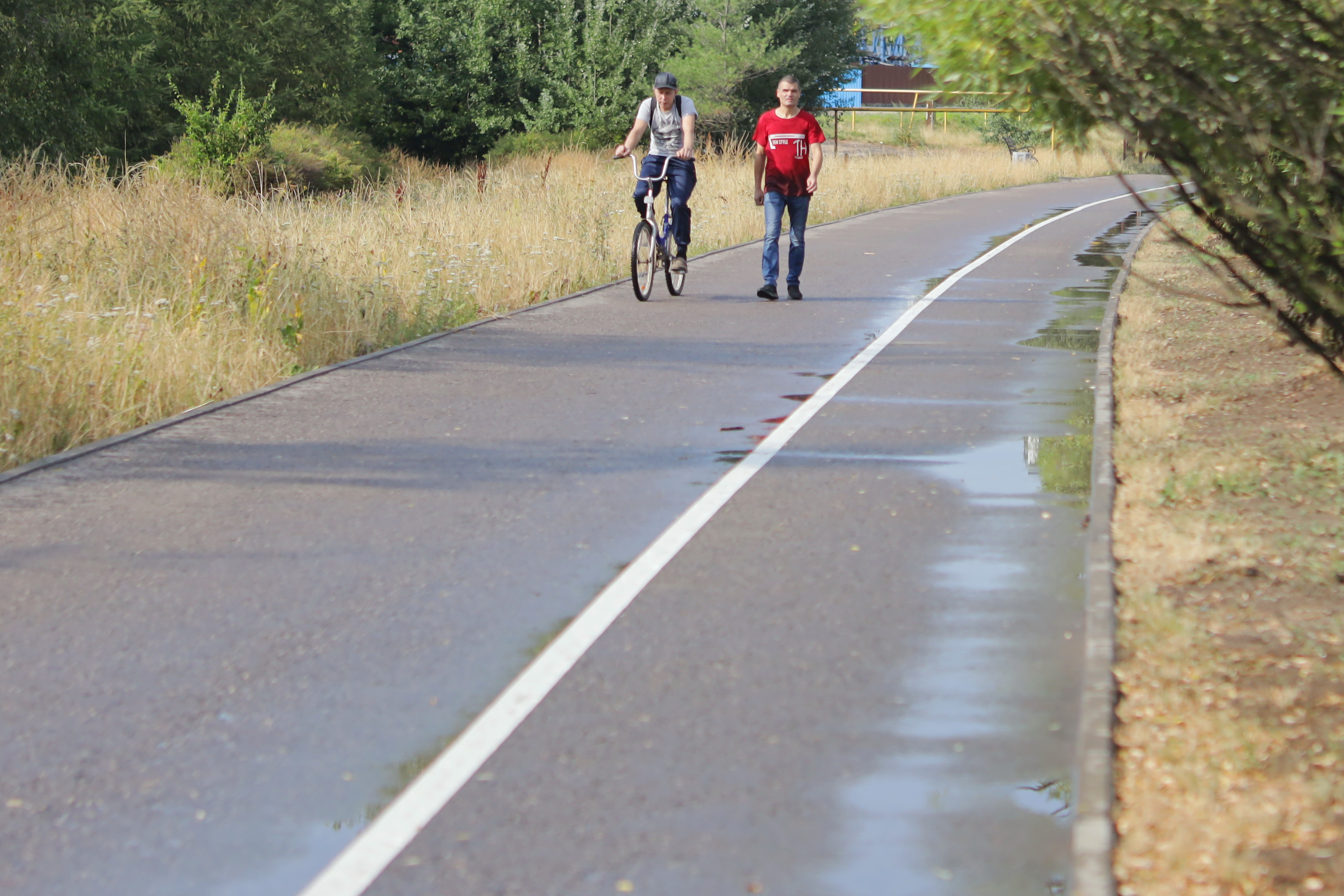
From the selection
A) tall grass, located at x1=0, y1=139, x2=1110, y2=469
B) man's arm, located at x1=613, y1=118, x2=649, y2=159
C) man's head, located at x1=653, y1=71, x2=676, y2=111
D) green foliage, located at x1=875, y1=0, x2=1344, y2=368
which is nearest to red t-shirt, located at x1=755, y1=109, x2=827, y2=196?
man's head, located at x1=653, y1=71, x2=676, y2=111

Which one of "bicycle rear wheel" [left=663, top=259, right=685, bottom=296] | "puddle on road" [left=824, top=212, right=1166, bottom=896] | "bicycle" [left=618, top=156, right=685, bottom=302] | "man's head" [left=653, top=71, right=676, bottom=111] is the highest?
"man's head" [left=653, top=71, right=676, bottom=111]

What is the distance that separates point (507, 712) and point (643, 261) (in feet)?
36.2

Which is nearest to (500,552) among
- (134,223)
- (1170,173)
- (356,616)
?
(356,616)

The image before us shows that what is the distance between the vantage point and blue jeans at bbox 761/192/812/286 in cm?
1555

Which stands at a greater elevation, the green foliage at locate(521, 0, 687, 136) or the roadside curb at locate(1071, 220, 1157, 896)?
the green foliage at locate(521, 0, 687, 136)

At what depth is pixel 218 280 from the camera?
43.4ft

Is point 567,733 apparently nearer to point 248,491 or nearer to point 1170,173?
point 1170,173

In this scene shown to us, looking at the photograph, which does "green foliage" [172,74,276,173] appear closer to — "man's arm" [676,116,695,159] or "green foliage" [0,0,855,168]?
"green foliage" [0,0,855,168]

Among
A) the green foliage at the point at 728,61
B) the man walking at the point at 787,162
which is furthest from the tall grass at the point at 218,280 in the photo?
the green foliage at the point at 728,61

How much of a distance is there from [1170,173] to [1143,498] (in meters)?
1.89

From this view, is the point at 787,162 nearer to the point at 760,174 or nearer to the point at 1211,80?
the point at 760,174

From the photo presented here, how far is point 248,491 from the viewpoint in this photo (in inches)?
318

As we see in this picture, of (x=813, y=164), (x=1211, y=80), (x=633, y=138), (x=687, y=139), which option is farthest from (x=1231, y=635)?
(x=687, y=139)

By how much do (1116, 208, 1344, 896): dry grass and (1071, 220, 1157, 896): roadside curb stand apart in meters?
0.05
